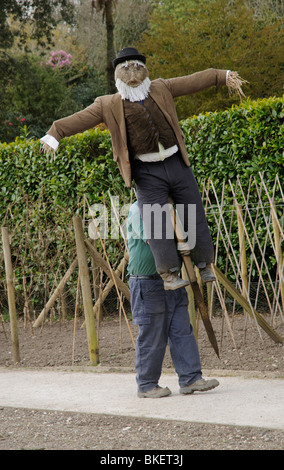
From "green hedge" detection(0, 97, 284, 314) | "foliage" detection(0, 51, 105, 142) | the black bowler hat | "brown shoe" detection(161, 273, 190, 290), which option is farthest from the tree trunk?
"brown shoe" detection(161, 273, 190, 290)

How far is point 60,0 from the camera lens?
15.8 meters

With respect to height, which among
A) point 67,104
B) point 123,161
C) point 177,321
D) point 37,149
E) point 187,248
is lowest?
point 177,321

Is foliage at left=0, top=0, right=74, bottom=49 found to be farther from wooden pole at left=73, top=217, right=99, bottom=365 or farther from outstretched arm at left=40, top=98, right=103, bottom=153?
outstretched arm at left=40, top=98, right=103, bottom=153

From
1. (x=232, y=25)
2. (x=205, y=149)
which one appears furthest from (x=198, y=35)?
(x=205, y=149)

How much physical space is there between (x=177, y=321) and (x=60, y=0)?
13.7 m

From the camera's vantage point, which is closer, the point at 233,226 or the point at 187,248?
the point at 187,248

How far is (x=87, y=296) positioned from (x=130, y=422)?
1815 millimetres

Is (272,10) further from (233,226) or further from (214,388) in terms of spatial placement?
(214,388)

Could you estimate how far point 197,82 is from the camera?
4039 millimetres

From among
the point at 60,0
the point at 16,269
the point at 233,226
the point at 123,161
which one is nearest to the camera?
the point at 123,161

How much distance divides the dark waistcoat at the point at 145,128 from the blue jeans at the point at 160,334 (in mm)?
905

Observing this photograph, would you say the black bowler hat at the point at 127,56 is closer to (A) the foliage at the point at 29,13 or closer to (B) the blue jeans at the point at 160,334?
(B) the blue jeans at the point at 160,334

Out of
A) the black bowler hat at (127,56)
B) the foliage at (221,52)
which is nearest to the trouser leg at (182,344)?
the black bowler hat at (127,56)

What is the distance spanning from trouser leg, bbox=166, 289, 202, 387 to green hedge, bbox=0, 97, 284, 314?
215cm
